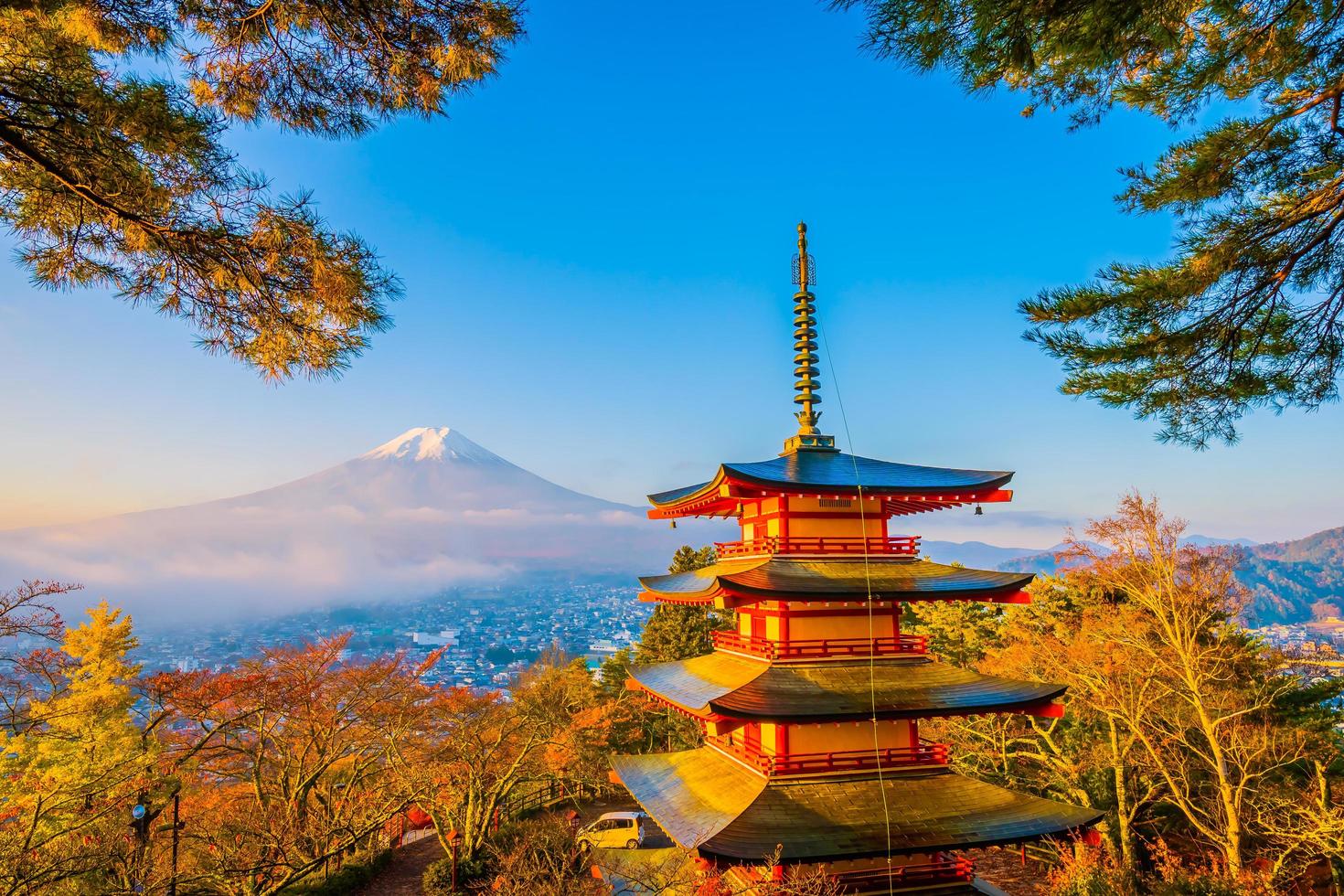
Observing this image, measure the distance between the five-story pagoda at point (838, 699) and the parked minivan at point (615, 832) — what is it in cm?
668

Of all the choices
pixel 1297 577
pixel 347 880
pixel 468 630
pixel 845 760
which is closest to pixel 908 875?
pixel 845 760

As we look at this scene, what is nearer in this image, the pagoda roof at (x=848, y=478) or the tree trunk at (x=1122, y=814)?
the pagoda roof at (x=848, y=478)

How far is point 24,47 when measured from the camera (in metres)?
3.37

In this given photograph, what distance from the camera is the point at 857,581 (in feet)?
33.1

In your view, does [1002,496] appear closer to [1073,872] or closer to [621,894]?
[1073,872]

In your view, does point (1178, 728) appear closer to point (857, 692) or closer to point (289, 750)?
point (857, 692)

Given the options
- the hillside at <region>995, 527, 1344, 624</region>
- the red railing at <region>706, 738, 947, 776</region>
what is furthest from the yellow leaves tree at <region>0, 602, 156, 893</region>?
the hillside at <region>995, 527, 1344, 624</region>

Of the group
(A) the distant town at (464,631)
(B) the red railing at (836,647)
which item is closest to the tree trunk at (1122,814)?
(B) the red railing at (836,647)

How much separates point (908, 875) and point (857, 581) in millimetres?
4152

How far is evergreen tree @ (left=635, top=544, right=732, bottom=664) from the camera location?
2647 cm

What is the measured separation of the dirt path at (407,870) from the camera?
1484 cm

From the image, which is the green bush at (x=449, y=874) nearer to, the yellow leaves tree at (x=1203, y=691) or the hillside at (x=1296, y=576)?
the yellow leaves tree at (x=1203, y=691)

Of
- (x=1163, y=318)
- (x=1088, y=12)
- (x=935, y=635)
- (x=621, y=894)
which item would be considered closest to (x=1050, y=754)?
(x=935, y=635)

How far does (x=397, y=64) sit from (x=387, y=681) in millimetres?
18852
